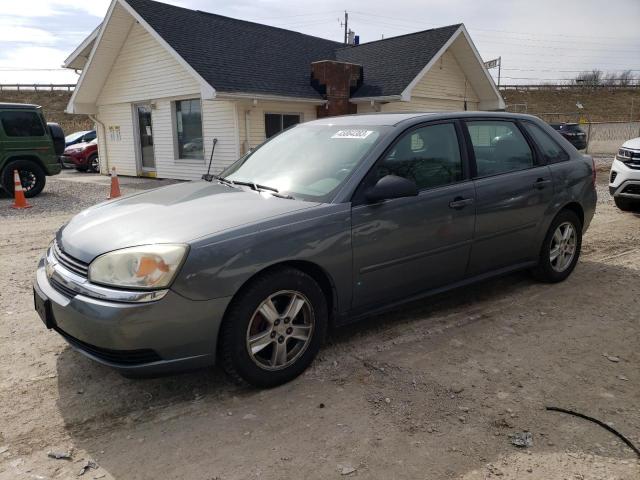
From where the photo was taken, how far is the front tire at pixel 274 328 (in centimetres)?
294

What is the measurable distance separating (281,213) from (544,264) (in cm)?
299

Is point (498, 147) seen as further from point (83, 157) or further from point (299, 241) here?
point (83, 157)

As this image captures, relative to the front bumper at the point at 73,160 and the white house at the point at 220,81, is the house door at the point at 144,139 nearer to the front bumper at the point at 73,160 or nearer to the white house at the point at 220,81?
the white house at the point at 220,81

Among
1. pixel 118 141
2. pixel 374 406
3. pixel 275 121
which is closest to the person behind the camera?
pixel 374 406

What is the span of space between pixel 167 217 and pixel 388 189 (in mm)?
1413

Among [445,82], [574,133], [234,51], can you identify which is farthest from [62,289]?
[574,133]

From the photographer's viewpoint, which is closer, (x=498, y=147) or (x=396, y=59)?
(x=498, y=147)

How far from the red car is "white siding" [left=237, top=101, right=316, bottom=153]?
26.7 feet

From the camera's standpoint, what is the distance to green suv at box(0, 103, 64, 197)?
11.5 metres

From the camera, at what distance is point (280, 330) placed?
10.3 feet

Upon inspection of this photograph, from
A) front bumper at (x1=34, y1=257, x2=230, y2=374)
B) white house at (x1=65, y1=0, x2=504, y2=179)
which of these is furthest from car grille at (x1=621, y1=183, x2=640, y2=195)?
front bumper at (x1=34, y1=257, x2=230, y2=374)

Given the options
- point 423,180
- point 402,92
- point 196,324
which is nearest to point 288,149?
point 423,180

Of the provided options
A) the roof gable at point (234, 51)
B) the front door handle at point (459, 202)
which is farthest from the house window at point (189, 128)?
the front door handle at point (459, 202)

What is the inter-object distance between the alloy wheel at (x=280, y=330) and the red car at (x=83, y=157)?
18421 mm
